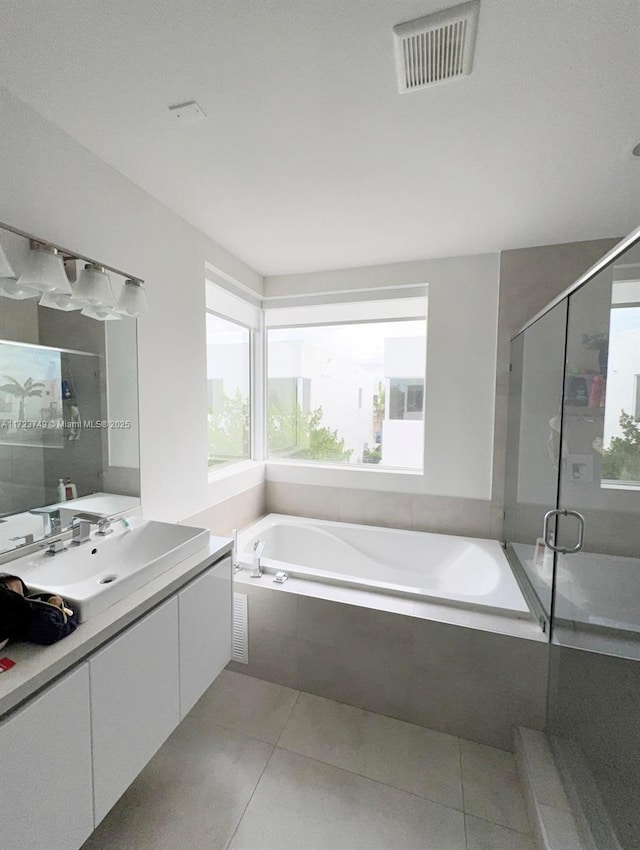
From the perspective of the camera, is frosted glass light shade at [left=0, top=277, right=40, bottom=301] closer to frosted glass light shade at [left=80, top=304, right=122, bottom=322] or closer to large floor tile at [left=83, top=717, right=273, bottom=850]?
frosted glass light shade at [left=80, top=304, right=122, bottom=322]

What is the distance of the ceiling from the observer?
97cm

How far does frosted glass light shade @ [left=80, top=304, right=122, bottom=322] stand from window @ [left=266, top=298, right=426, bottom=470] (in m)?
1.68

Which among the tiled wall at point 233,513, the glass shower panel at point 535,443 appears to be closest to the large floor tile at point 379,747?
the glass shower panel at point 535,443

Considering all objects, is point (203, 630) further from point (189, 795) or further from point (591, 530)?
point (591, 530)

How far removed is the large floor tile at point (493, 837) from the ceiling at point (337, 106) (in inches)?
101

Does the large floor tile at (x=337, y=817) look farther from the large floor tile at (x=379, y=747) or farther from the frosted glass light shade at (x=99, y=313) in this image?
the frosted glass light shade at (x=99, y=313)

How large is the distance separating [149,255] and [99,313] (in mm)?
473

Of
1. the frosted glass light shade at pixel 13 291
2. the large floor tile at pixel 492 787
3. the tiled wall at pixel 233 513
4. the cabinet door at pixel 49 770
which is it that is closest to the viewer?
the cabinet door at pixel 49 770

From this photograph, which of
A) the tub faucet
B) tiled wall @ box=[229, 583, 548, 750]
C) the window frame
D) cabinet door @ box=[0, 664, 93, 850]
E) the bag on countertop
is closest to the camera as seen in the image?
cabinet door @ box=[0, 664, 93, 850]

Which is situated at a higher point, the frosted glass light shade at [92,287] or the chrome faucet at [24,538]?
the frosted glass light shade at [92,287]

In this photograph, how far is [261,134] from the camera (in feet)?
4.58

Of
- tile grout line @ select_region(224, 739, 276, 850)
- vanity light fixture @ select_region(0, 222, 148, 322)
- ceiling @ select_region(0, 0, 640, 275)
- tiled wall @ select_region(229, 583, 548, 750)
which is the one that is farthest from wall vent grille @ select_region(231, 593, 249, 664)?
ceiling @ select_region(0, 0, 640, 275)

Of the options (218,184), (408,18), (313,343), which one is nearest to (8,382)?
(218,184)

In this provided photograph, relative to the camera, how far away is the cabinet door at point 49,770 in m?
0.75
